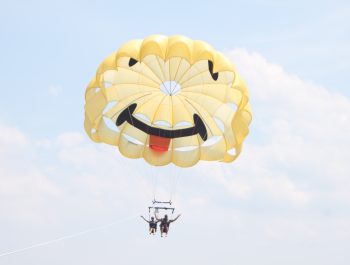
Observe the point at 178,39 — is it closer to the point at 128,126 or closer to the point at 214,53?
the point at 214,53

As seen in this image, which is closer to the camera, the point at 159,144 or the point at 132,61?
the point at 132,61

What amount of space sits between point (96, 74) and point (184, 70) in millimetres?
3963

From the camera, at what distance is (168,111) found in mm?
42250

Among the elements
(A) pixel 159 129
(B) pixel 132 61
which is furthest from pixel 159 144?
(B) pixel 132 61

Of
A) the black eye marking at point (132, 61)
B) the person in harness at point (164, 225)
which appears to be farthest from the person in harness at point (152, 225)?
the black eye marking at point (132, 61)

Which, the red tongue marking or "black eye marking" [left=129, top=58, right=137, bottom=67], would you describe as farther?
the red tongue marking

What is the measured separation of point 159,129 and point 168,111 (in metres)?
0.89

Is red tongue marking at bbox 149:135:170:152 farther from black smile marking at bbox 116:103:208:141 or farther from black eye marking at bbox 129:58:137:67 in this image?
black eye marking at bbox 129:58:137:67

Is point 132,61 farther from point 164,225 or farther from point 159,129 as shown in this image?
point 164,225

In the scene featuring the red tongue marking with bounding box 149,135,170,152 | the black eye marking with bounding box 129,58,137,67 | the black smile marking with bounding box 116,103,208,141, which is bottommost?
the red tongue marking with bounding box 149,135,170,152

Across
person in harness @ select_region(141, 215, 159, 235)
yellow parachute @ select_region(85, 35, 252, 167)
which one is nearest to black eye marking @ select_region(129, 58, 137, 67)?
yellow parachute @ select_region(85, 35, 252, 167)

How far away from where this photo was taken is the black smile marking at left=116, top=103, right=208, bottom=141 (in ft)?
138

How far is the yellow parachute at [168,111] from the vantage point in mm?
41062

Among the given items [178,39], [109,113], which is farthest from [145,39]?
[109,113]
